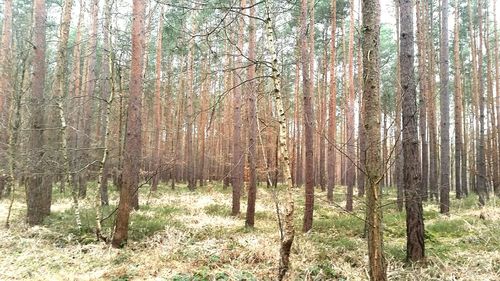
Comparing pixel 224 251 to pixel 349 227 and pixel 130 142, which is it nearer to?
pixel 130 142

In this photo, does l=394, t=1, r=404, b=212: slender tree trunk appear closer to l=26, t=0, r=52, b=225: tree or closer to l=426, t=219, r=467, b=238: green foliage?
l=426, t=219, r=467, b=238: green foliage

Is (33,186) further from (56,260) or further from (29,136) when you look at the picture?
(56,260)

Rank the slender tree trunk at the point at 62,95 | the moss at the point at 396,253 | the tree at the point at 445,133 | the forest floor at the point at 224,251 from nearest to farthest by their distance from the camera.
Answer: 1. the forest floor at the point at 224,251
2. the moss at the point at 396,253
3. the slender tree trunk at the point at 62,95
4. the tree at the point at 445,133

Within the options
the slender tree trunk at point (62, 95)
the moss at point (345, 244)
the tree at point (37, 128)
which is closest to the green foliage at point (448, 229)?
the moss at point (345, 244)

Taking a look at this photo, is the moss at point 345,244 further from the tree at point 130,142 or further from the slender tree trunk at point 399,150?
the tree at point 130,142

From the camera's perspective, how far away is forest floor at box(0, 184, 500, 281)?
Result: 212 inches

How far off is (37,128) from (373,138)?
8.27 meters

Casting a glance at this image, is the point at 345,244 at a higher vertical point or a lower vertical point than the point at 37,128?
lower

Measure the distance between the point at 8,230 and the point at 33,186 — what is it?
1.17 meters

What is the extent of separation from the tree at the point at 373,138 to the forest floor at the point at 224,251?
0.73 meters

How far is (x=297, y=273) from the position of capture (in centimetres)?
538

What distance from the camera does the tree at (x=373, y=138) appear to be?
327cm

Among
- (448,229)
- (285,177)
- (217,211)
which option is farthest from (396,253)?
(217,211)

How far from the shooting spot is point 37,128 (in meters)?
8.59
